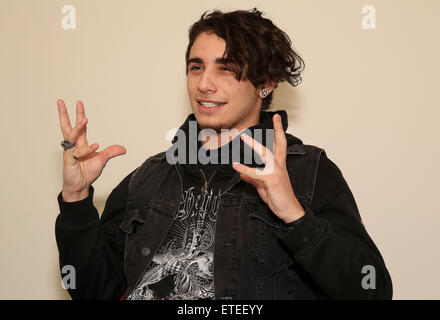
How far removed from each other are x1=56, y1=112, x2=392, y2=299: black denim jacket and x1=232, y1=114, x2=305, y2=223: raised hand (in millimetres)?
38

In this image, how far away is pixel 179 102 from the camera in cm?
201

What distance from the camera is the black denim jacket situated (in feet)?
4.19

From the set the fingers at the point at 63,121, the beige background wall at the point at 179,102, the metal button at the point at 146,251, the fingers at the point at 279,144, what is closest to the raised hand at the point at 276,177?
the fingers at the point at 279,144

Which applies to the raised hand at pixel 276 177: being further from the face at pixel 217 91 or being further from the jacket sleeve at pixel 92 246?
the jacket sleeve at pixel 92 246

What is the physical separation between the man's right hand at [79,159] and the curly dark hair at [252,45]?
41 cm

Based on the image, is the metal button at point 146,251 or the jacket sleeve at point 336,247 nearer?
the jacket sleeve at point 336,247

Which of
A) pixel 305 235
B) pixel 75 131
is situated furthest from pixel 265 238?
pixel 75 131

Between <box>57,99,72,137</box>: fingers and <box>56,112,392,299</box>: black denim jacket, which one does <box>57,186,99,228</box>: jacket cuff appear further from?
<box>57,99,72,137</box>: fingers

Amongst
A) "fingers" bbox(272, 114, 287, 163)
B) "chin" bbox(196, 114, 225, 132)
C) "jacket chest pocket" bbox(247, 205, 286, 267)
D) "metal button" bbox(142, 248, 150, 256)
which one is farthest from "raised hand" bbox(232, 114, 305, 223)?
"metal button" bbox(142, 248, 150, 256)

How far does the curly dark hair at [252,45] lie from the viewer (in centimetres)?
154

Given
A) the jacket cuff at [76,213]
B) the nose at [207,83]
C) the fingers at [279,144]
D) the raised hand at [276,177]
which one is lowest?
the jacket cuff at [76,213]

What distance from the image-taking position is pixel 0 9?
2.10m

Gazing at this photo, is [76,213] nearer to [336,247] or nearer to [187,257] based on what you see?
[187,257]

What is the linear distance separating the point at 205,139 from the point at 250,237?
13.3 inches
